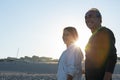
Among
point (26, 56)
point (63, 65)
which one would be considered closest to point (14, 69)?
point (26, 56)

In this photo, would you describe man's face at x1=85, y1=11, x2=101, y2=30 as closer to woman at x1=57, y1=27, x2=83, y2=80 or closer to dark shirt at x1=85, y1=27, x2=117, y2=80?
dark shirt at x1=85, y1=27, x2=117, y2=80

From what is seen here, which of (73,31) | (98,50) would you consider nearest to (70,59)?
(73,31)

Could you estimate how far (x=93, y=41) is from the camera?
7.90 m

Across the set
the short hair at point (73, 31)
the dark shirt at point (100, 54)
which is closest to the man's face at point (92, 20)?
the dark shirt at point (100, 54)

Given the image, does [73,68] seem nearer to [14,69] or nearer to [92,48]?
[92,48]

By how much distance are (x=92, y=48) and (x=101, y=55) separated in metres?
0.24

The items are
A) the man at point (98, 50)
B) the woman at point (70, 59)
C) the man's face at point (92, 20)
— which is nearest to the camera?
the man at point (98, 50)

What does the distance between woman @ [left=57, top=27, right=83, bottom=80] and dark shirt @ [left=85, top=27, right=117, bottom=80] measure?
804 mm

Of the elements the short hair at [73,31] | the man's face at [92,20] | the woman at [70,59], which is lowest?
the woman at [70,59]

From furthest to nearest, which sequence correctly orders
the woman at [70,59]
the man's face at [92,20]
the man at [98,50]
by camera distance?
the woman at [70,59] < the man's face at [92,20] < the man at [98,50]

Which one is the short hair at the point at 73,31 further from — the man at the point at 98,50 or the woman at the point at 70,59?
the man at the point at 98,50

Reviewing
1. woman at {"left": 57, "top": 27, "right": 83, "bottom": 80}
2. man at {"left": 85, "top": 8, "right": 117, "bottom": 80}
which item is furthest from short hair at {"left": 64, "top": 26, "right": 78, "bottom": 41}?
man at {"left": 85, "top": 8, "right": 117, "bottom": 80}

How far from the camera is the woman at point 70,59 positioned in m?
8.80

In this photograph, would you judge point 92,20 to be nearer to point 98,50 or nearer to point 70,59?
point 98,50
